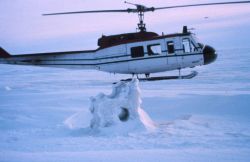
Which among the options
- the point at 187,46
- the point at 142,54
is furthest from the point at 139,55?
the point at 187,46

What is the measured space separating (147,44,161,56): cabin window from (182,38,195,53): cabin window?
105 cm

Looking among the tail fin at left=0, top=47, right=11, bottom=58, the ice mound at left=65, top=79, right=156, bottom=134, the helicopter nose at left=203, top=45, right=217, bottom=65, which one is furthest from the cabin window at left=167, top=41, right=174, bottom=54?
the tail fin at left=0, top=47, right=11, bottom=58

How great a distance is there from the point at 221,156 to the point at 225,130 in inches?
77.4

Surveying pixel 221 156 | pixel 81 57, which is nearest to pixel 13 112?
pixel 221 156

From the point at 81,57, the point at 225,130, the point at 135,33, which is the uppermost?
the point at 135,33

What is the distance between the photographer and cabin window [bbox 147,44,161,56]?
12834 mm

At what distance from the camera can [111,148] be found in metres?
4.46

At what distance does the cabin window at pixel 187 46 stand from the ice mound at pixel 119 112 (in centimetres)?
731

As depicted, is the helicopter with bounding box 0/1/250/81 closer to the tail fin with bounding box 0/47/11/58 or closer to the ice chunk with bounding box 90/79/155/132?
the tail fin with bounding box 0/47/11/58

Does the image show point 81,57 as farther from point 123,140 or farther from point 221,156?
point 221,156

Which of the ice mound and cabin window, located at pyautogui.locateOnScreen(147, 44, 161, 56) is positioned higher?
cabin window, located at pyautogui.locateOnScreen(147, 44, 161, 56)

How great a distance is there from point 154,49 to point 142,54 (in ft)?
1.85

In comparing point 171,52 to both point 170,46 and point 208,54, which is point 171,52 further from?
point 208,54

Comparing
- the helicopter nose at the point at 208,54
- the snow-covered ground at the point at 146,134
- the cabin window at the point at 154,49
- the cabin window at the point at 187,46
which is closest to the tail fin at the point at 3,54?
the snow-covered ground at the point at 146,134
